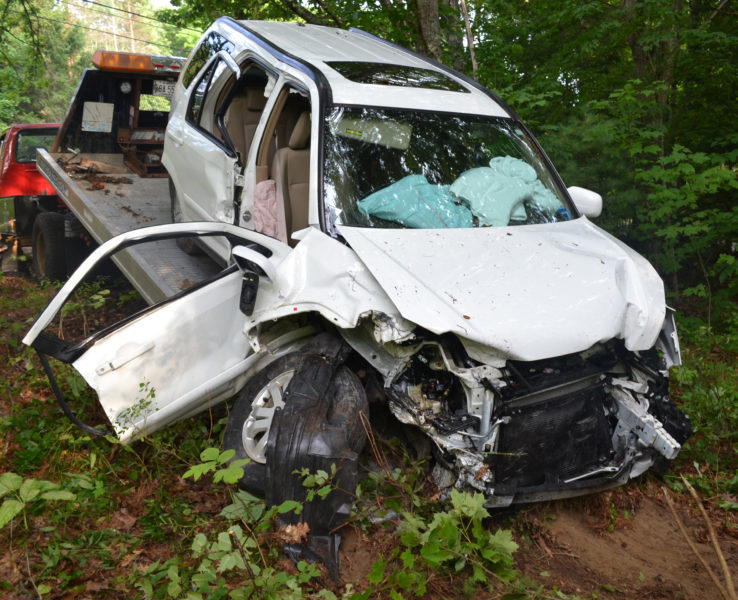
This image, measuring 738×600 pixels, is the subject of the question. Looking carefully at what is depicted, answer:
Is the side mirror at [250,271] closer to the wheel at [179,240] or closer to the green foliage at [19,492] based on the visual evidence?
the green foliage at [19,492]

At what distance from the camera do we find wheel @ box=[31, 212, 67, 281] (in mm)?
7199

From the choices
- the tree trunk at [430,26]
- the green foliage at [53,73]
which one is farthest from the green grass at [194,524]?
the green foliage at [53,73]

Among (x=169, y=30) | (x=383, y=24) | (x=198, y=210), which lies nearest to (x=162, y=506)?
(x=198, y=210)

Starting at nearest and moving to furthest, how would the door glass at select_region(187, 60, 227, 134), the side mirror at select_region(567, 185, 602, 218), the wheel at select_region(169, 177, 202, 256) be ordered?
1. the side mirror at select_region(567, 185, 602, 218)
2. the door glass at select_region(187, 60, 227, 134)
3. the wheel at select_region(169, 177, 202, 256)

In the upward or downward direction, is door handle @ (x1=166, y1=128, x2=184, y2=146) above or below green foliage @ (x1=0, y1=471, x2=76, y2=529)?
above

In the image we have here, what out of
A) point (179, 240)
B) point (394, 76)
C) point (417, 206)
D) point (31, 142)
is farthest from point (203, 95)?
point (31, 142)

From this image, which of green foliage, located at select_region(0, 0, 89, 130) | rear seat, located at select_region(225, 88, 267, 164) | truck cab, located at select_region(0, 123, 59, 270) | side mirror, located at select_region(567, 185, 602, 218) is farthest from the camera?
green foliage, located at select_region(0, 0, 89, 130)

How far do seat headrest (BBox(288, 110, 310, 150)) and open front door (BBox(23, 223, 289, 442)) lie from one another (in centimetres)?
95

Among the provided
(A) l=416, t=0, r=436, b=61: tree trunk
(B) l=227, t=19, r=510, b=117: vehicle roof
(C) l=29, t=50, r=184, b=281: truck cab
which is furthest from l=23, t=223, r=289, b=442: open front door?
(A) l=416, t=0, r=436, b=61: tree trunk

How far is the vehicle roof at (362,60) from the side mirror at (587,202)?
78 cm

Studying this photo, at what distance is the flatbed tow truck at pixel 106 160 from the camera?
6.48 meters

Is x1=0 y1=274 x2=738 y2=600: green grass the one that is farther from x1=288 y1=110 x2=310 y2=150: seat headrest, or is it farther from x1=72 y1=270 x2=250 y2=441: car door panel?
x1=288 y1=110 x2=310 y2=150: seat headrest

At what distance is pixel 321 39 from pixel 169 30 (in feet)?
169

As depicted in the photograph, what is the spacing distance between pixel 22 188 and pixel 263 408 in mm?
6238
